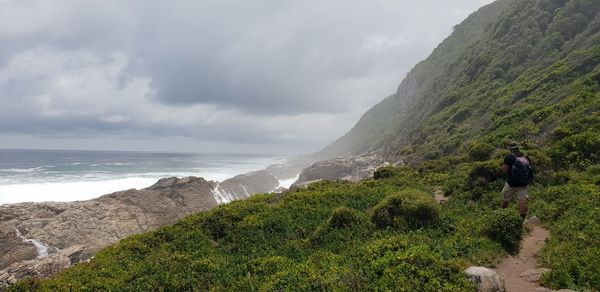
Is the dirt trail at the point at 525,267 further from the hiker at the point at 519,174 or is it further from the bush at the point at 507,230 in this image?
the hiker at the point at 519,174

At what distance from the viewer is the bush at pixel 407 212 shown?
12.3m

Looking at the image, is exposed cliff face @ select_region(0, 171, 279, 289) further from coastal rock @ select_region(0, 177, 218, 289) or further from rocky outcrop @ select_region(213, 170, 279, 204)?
rocky outcrop @ select_region(213, 170, 279, 204)

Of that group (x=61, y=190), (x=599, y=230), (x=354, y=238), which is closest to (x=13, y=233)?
(x=354, y=238)

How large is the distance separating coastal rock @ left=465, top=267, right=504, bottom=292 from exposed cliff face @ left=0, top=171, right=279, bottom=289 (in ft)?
61.3

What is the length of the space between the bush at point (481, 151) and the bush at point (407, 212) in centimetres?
1242

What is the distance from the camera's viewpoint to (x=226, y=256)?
39.5 ft

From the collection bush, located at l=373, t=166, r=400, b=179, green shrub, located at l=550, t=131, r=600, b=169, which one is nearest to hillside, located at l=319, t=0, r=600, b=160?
green shrub, located at l=550, t=131, r=600, b=169

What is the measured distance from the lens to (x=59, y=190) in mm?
72125

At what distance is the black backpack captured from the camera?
11.2 meters

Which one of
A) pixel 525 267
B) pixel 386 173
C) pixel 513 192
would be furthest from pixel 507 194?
pixel 386 173

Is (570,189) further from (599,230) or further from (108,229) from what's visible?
(108,229)

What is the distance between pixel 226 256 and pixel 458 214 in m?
8.56

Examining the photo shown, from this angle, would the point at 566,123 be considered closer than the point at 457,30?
Yes

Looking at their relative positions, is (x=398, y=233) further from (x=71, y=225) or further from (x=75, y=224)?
(x=71, y=225)
